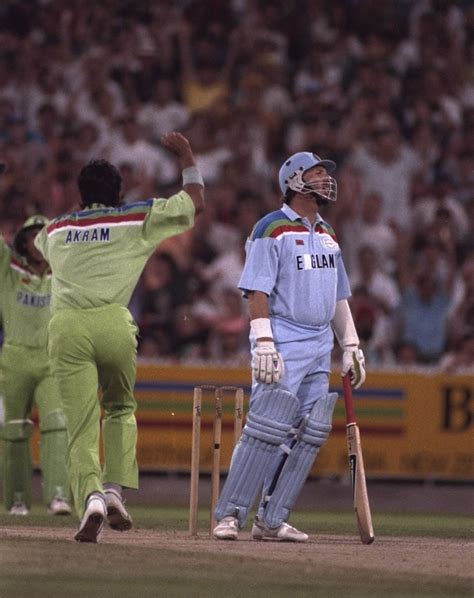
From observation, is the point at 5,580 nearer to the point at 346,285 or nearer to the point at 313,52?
the point at 346,285

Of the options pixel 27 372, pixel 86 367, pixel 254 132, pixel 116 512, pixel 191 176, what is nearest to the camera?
pixel 86 367

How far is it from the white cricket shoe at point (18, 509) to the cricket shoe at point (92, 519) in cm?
332

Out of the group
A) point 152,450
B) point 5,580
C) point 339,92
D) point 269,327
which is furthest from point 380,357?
point 5,580

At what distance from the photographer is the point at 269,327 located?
9.61 meters

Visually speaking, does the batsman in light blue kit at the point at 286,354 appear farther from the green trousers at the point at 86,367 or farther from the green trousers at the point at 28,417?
the green trousers at the point at 28,417

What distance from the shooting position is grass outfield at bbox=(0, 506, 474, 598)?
7.10 metres

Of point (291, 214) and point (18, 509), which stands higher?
point (291, 214)

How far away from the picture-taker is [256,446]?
9695 mm

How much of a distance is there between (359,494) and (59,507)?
304cm

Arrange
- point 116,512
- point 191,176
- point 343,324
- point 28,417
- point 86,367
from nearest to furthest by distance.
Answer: point 86,367 → point 116,512 → point 191,176 → point 343,324 → point 28,417

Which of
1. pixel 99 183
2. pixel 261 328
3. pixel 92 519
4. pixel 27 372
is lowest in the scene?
pixel 92 519

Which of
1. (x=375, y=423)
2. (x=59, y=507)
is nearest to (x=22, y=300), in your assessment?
(x=59, y=507)

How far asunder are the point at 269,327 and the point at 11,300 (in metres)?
3.11

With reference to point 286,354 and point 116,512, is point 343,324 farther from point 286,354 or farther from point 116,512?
point 116,512
